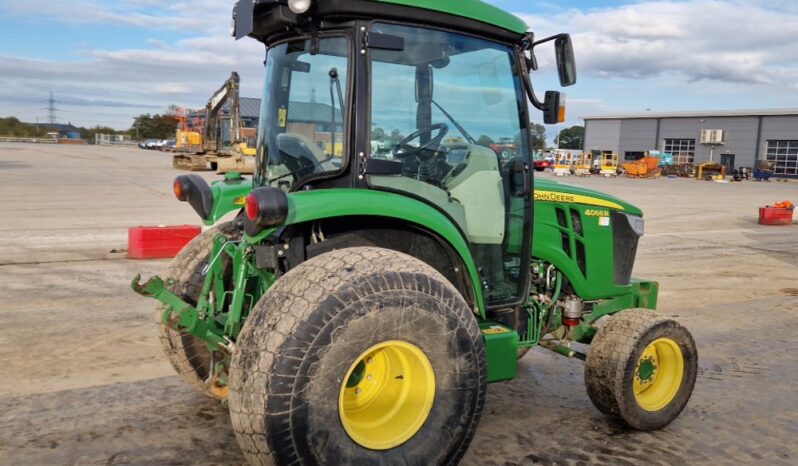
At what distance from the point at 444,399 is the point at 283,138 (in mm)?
1697

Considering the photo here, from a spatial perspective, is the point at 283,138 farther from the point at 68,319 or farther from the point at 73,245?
the point at 73,245

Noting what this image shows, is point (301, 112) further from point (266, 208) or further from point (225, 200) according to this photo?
point (266, 208)

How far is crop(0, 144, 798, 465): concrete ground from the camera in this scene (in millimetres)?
3871

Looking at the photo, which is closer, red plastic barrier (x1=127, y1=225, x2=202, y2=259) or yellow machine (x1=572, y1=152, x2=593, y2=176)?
red plastic barrier (x1=127, y1=225, x2=202, y2=259)

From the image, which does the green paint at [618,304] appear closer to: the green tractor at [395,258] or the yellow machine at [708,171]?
the green tractor at [395,258]

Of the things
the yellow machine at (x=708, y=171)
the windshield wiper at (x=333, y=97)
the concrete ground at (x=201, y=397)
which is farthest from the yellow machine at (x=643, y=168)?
the windshield wiper at (x=333, y=97)

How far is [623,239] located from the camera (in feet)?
15.9

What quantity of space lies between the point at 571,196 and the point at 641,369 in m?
1.19

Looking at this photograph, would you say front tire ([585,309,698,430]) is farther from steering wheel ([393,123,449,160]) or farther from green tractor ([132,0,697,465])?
steering wheel ([393,123,449,160])

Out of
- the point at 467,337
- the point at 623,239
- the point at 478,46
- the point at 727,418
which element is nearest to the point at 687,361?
the point at 727,418

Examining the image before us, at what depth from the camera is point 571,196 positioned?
462 centimetres

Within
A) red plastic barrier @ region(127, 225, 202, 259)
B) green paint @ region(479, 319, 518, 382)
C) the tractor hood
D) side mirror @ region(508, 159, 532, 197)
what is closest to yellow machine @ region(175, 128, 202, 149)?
red plastic barrier @ region(127, 225, 202, 259)

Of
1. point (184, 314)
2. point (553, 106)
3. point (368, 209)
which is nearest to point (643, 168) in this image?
point (553, 106)

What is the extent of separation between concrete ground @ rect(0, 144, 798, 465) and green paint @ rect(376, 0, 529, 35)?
236 centimetres
